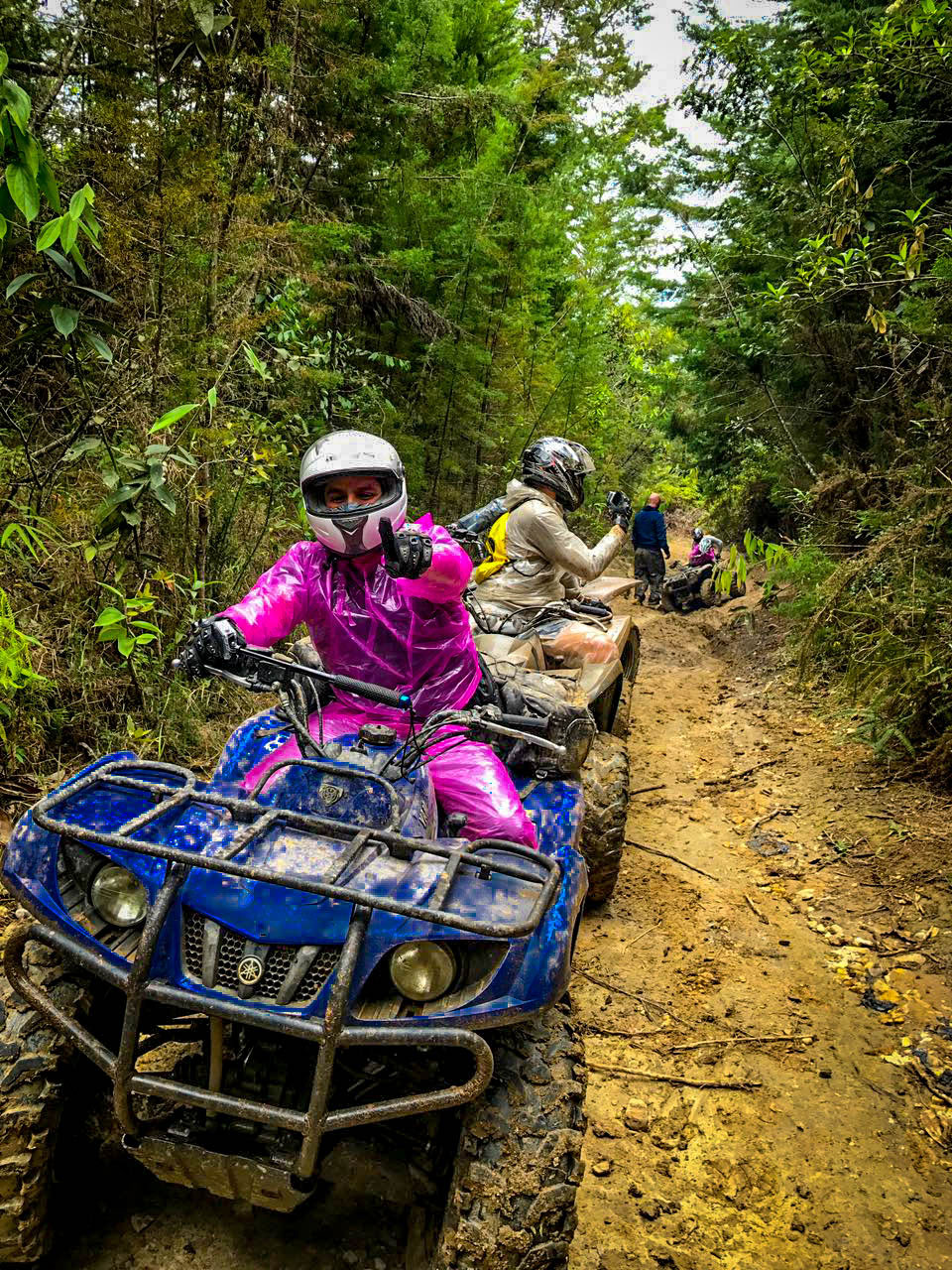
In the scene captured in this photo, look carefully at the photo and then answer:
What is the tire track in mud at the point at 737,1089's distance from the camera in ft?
7.39

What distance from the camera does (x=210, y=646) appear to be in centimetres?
221

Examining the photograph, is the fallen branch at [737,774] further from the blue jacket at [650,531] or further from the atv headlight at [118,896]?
the blue jacket at [650,531]

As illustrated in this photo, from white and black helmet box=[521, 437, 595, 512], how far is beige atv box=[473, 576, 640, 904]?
2.81ft

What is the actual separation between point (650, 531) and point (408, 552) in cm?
1038

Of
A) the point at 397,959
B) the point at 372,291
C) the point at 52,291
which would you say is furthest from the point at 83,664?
the point at 372,291

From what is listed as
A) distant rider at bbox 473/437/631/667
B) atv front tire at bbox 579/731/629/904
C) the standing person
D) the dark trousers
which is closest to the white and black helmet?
distant rider at bbox 473/437/631/667

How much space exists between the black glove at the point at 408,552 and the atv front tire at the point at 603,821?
67.1 inches

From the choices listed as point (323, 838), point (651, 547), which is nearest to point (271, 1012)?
point (323, 838)

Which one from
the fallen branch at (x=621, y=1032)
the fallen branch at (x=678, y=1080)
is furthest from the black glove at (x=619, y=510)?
the fallen branch at (x=678, y=1080)

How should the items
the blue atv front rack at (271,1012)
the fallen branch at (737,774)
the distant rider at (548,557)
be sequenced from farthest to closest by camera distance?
the fallen branch at (737,774) < the distant rider at (548,557) < the blue atv front rack at (271,1012)

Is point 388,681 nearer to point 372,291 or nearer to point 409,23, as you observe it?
point 372,291

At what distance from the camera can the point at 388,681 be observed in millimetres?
2678

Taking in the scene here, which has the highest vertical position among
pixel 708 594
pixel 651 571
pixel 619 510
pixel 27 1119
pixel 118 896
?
pixel 619 510

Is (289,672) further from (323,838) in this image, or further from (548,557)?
(548,557)
